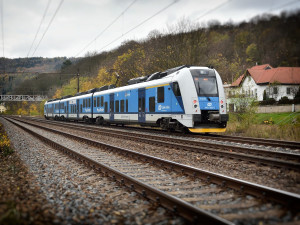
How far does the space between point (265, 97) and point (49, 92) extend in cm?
5252

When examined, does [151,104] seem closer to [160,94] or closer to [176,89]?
[160,94]

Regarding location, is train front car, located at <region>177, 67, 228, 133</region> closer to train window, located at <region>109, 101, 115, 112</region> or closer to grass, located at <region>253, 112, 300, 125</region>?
grass, located at <region>253, 112, 300, 125</region>

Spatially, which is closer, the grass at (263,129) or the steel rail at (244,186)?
the steel rail at (244,186)

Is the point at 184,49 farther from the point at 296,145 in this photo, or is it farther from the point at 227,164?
the point at 227,164

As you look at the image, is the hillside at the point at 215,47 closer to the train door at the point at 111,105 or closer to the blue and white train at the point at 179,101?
the blue and white train at the point at 179,101

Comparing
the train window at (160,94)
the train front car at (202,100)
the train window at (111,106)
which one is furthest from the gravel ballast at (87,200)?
the train window at (111,106)

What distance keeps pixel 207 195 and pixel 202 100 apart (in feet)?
28.2

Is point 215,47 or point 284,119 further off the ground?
point 215,47

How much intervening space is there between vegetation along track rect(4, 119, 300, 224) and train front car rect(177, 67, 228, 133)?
5890mm

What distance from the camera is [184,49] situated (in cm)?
2548

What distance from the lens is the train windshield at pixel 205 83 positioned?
1317 centimetres

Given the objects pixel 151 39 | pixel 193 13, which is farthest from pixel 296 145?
pixel 151 39

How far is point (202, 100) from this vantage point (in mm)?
12969

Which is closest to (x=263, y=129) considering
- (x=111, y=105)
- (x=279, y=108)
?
(x=111, y=105)
